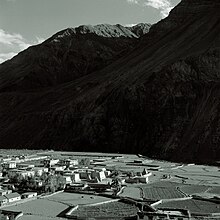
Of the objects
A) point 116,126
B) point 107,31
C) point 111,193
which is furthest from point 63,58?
point 111,193

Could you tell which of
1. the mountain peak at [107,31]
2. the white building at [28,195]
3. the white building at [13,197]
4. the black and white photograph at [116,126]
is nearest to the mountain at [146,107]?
the black and white photograph at [116,126]

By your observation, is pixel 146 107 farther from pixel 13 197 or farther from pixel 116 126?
pixel 13 197

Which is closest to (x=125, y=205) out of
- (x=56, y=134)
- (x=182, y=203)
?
(x=182, y=203)

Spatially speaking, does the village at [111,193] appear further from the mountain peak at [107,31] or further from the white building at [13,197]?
the mountain peak at [107,31]

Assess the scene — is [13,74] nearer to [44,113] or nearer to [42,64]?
[42,64]

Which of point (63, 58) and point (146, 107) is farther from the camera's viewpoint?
point (63, 58)

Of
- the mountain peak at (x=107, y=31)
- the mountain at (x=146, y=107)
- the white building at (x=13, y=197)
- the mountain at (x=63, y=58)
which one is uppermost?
the mountain peak at (x=107, y=31)

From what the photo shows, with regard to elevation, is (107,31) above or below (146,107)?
above
